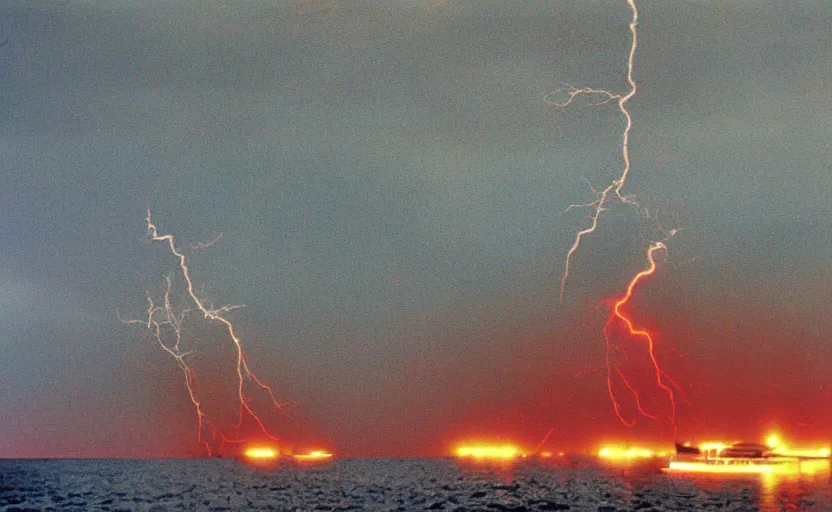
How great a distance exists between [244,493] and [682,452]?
259 ft

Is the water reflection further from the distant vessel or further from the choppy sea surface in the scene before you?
the distant vessel

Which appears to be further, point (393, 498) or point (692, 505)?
point (393, 498)

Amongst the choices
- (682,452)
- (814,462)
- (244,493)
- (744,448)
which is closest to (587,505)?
(244,493)

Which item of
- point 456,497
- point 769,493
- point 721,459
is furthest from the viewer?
point 721,459

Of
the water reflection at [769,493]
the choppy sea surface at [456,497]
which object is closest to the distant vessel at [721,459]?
the water reflection at [769,493]

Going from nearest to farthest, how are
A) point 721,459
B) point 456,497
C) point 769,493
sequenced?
point 456,497, point 769,493, point 721,459

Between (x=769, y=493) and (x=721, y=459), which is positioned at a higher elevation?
(x=721, y=459)

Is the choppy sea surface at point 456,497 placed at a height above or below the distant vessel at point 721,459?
below

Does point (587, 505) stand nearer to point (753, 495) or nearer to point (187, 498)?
point (753, 495)

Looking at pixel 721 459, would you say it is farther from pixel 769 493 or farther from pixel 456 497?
pixel 456 497

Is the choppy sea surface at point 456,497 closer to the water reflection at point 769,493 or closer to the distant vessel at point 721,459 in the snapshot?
the water reflection at point 769,493

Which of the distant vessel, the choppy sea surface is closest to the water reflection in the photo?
the choppy sea surface

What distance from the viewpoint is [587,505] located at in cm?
7212

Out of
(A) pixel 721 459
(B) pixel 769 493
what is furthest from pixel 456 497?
(A) pixel 721 459
